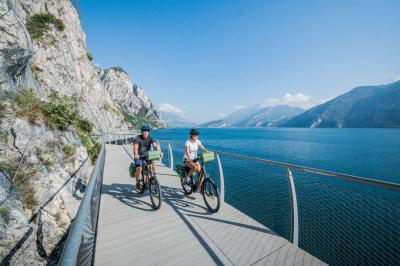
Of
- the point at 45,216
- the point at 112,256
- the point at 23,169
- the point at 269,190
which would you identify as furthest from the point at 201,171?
the point at 269,190

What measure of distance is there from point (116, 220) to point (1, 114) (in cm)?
661

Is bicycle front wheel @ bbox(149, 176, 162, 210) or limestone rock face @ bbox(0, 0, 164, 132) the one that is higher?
limestone rock face @ bbox(0, 0, 164, 132)

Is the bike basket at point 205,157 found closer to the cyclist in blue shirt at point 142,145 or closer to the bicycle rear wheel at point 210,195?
the bicycle rear wheel at point 210,195

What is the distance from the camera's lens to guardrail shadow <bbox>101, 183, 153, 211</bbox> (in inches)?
229

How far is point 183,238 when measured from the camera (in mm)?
4035

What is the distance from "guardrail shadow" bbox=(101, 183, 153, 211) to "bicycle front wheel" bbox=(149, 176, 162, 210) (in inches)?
8.2

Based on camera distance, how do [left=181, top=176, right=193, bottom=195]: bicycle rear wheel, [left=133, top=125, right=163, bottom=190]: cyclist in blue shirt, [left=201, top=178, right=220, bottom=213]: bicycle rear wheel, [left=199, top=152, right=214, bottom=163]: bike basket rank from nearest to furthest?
[left=201, top=178, right=220, bottom=213]: bicycle rear wheel
[left=199, top=152, right=214, bottom=163]: bike basket
[left=133, top=125, right=163, bottom=190]: cyclist in blue shirt
[left=181, top=176, right=193, bottom=195]: bicycle rear wheel

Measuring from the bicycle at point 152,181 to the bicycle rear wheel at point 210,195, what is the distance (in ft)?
3.88

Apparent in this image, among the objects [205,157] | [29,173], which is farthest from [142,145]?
[29,173]

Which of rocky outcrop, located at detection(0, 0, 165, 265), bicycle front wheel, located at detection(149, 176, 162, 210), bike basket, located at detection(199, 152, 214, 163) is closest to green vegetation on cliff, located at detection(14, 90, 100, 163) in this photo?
rocky outcrop, located at detection(0, 0, 165, 265)

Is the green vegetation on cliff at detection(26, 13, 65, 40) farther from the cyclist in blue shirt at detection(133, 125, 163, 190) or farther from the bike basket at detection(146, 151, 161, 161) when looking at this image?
the bike basket at detection(146, 151, 161, 161)

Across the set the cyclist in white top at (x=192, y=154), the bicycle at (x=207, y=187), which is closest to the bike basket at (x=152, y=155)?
the cyclist in white top at (x=192, y=154)

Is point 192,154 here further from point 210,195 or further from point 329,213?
point 329,213

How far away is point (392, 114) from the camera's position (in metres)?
156
